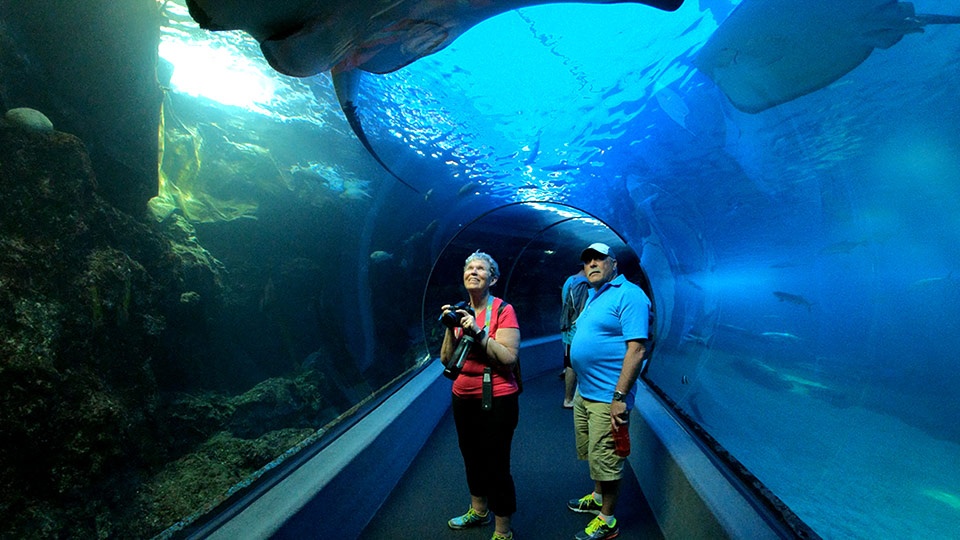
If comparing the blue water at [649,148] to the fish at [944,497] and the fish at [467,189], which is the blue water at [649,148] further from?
the fish at [944,497]

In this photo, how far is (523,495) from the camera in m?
3.73

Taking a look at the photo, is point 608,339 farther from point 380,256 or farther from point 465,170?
point 380,256

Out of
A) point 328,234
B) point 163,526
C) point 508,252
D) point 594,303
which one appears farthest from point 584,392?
→ point 508,252

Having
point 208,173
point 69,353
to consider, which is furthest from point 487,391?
point 208,173

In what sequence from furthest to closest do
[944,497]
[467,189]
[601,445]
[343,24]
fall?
[944,497], [467,189], [601,445], [343,24]

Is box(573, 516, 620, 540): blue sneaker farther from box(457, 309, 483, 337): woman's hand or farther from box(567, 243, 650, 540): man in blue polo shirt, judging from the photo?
box(457, 309, 483, 337): woman's hand

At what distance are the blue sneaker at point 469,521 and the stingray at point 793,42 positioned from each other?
15.2ft

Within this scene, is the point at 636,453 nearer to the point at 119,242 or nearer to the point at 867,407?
the point at 119,242

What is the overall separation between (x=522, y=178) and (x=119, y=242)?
5.93 m

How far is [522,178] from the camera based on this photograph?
7.41 m

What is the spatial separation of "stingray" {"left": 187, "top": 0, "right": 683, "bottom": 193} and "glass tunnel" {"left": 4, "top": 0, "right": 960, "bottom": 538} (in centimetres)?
39

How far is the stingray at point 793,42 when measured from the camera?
312 centimetres

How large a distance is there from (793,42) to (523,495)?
4.84m

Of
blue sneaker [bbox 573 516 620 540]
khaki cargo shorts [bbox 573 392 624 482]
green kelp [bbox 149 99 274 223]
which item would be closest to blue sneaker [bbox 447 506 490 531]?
blue sneaker [bbox 573 516 620 540]
